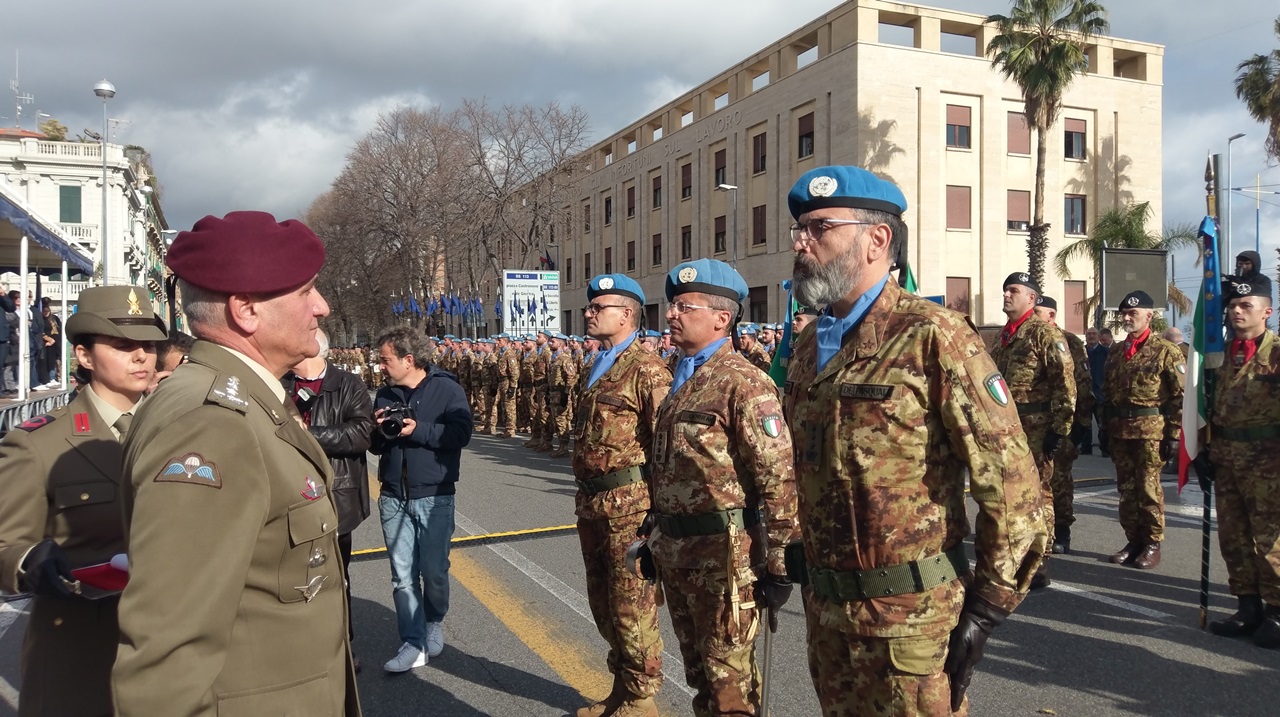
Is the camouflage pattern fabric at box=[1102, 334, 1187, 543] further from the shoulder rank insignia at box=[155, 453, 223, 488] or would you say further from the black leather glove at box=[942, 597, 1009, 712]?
the shoulder rank insignia at box=[155, 453, 223, 488]

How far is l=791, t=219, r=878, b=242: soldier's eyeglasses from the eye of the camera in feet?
8.69

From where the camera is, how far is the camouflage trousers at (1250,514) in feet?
17.5

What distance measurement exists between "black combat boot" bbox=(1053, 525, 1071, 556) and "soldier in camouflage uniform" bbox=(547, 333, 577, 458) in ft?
30.6

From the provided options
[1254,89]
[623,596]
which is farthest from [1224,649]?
[1254,89]

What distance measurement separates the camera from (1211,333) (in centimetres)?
588

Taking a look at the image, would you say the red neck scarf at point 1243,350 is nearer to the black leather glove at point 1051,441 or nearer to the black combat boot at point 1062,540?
the black leather glove at point 1051,441

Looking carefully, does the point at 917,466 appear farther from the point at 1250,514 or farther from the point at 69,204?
the point at 69,204

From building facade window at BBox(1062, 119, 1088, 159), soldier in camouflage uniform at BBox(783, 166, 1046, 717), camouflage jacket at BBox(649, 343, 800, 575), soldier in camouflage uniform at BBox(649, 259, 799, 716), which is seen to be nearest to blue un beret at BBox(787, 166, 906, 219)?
soldier in camouflage uniform at BBox(783, 166, 1046, 717)

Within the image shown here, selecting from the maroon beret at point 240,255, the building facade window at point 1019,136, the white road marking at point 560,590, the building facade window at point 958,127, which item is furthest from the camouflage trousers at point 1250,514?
the building facade window at point 1019,136

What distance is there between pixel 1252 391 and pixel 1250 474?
522mm

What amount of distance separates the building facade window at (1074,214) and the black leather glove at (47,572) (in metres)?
39.4

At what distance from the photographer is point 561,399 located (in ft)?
52.3

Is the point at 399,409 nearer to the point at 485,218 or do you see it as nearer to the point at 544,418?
the point at 544,418

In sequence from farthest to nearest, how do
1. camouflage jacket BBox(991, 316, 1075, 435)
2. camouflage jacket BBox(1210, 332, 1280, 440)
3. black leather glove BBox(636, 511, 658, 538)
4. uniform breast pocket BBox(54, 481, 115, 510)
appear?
camouflage jacket BBox(991, 316, 1075, 435), camouflage jacket BBox(1210, 332, 1280, 440), black leather glove BBox(636, 511, 658, 538), uniform breast pocket BBox(54, 481, 115, 510)
